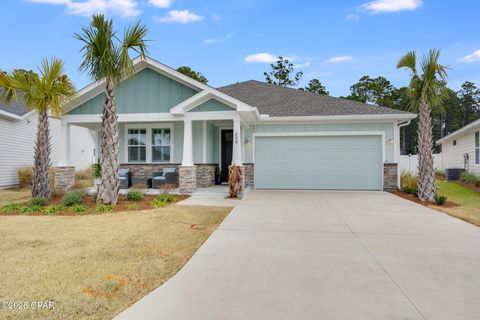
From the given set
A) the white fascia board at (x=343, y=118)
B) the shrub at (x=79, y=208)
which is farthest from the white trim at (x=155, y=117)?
the shrub at (x=79, y=208)

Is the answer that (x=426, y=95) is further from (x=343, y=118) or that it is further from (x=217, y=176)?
(x=217, y=176)

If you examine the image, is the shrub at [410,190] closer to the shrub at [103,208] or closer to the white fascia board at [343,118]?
the white fascia board at [343,118]

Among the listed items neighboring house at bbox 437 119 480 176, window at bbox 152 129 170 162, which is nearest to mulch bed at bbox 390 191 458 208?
neighboring house at bbox 437 119 480 176

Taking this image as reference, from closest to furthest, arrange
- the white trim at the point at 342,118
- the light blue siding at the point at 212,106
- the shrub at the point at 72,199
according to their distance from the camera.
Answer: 1. the shrub at the point at 72,199
2. the light blue siding at the point at 212,106
3. the white trim at the point at 342,118

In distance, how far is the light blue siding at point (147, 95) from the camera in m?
12.2

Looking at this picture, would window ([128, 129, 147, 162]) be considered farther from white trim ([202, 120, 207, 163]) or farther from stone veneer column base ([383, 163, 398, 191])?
stone veneer column base ([383, 163, 398, 191])

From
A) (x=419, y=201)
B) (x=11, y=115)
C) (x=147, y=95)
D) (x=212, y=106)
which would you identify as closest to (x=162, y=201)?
(x=212, y=106)

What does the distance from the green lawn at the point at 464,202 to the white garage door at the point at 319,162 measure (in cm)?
311

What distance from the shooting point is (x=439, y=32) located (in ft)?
48.2

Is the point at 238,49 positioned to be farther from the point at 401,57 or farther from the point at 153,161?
the point at 401,57

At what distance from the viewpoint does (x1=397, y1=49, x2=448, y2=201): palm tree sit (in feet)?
34.9

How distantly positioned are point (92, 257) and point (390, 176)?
12.4m

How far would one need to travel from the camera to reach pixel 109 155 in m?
9.12

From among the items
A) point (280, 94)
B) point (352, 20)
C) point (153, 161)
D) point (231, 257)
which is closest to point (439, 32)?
point (352, 20)
